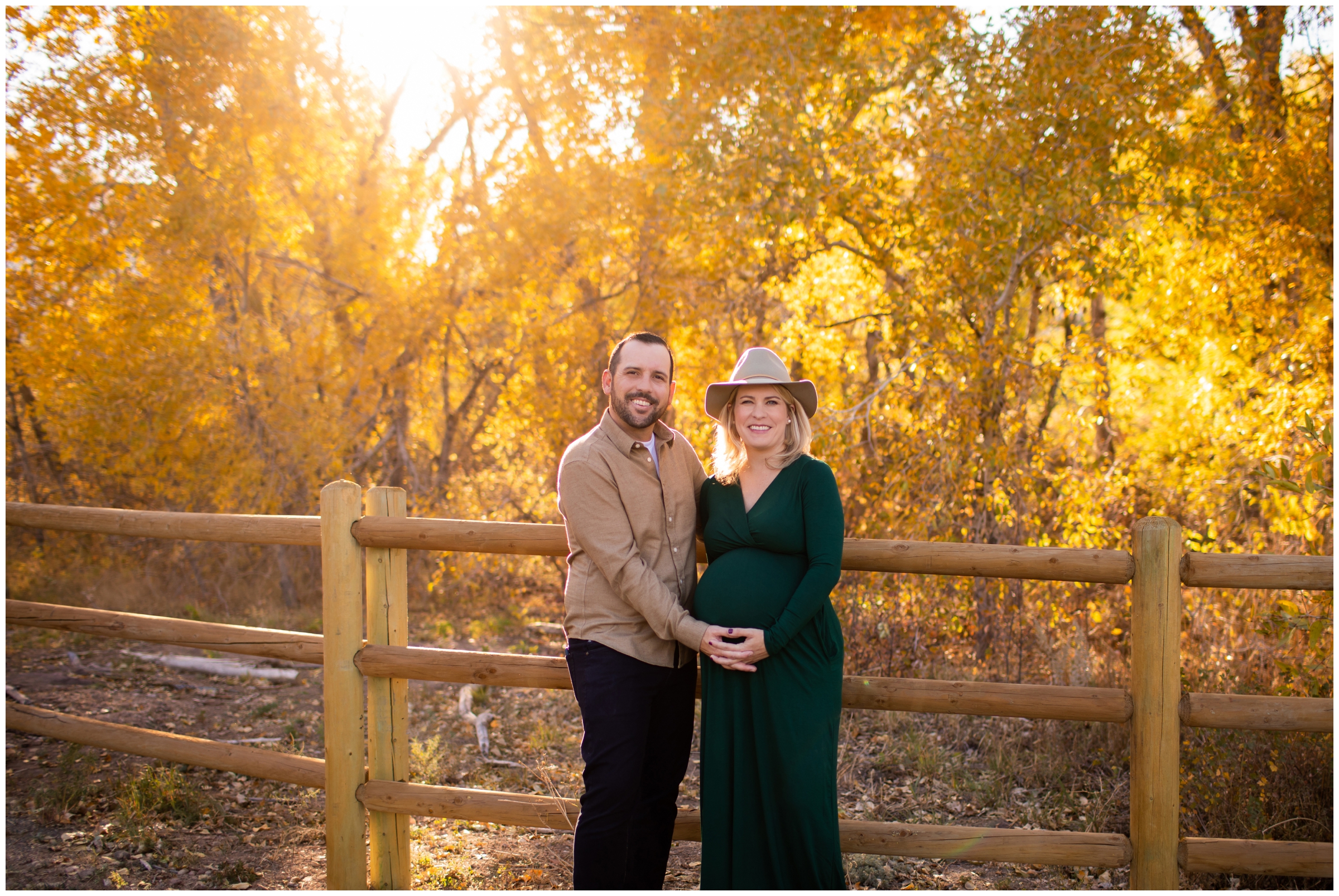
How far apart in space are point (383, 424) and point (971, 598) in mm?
7530

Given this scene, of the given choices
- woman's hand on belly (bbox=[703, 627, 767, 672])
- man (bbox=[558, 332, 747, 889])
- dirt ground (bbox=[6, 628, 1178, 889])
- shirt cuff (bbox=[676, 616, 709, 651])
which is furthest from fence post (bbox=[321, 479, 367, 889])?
woman's hand on belly (bbox=[703, 627, 767, 672])

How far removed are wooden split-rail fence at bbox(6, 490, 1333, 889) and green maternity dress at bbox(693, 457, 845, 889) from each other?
Answer: 13.7 inches

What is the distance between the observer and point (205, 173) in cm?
927

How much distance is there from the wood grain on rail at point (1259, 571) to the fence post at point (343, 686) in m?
3.20

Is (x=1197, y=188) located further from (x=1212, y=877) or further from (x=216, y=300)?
(x=216, y=300)

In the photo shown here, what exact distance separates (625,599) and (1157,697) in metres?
1.94

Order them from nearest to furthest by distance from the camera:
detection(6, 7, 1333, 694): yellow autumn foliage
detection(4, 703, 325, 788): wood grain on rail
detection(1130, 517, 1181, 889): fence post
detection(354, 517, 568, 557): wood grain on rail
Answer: detection(1130, 517, 1181, 889): fence post → detection(354, 517, 568, 557): wood grain on rail → detection(4, 703, 325, 788): wood grain on rail → detection(6, 7, 1333, 694): yellow autumn foliage

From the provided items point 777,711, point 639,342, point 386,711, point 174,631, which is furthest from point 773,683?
point 174,631

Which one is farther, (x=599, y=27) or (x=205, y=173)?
(x=205, y=173)

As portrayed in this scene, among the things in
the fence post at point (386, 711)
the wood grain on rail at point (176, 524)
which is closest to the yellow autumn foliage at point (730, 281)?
the fence post at point (386, 711)

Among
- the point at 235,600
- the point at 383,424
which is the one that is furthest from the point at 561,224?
the point at 235,600

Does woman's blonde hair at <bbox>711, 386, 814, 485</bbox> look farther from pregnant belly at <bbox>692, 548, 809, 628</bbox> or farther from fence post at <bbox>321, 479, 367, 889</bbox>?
fence post at <bbox>321, 479, 367, 889</bbox>

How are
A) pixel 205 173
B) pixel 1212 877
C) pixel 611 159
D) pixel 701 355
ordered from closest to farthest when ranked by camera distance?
pixel 1212 877, pixel 701 355, pixel 611 159, pixel 205 173

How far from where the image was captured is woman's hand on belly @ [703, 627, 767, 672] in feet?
9.00
